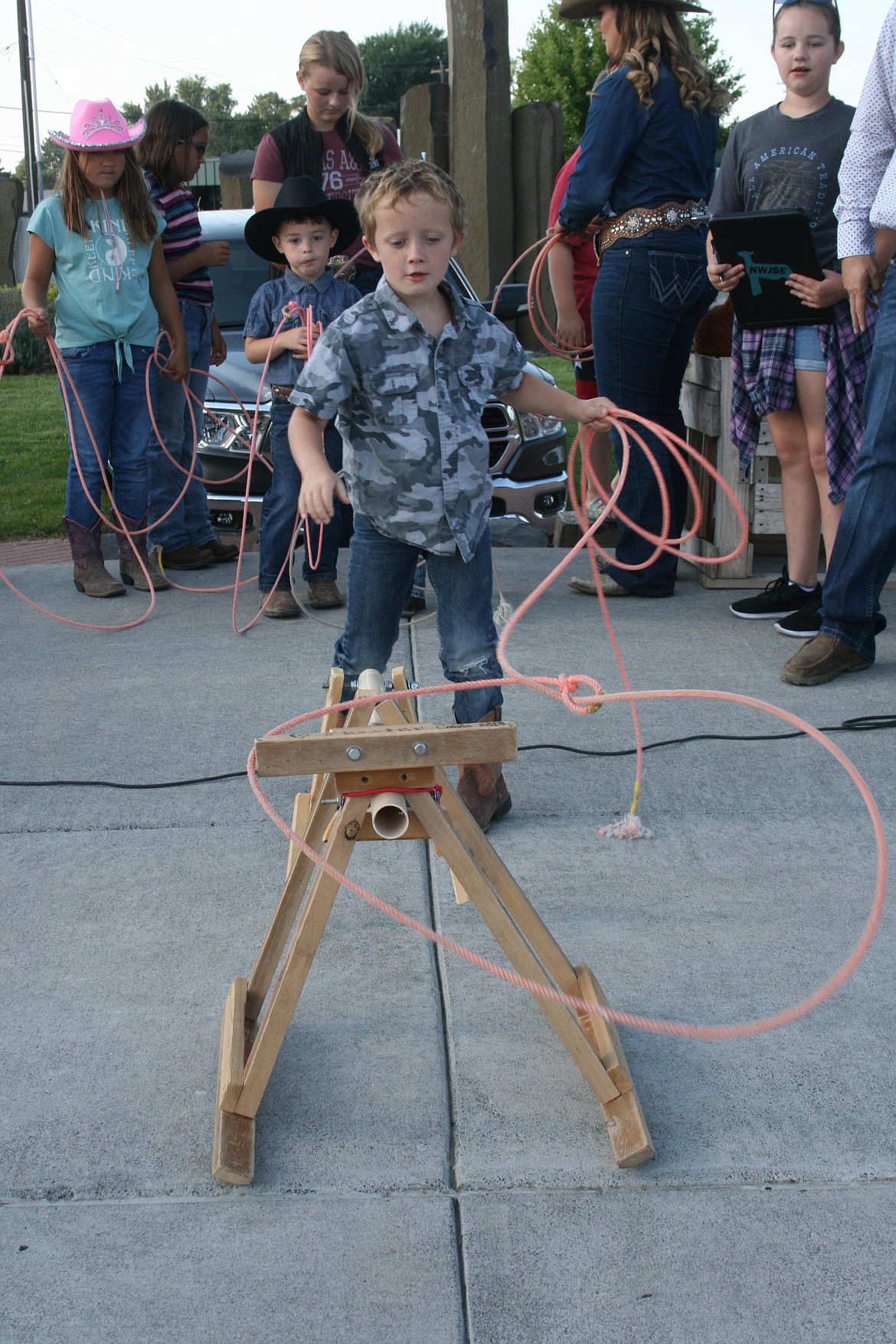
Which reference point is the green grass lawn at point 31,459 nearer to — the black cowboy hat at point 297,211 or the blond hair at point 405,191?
the black cowboy hat at point 297,211

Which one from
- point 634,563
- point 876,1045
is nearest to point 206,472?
point 634,563

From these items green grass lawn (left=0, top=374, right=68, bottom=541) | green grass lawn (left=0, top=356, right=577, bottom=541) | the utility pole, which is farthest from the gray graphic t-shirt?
the utility pole

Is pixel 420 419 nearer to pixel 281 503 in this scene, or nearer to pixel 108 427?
pixel 281 503

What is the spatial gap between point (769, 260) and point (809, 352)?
1.27 ft

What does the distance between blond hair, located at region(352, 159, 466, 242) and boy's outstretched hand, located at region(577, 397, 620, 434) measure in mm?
541

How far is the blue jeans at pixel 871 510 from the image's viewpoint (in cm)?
407

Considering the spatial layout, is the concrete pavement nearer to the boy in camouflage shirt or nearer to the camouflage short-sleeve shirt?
the boy in camouflage shirt

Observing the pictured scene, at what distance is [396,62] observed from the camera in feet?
274

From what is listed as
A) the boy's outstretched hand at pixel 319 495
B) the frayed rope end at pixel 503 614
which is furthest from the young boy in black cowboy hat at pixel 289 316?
the boy's outstretched hand at pixel 319 495

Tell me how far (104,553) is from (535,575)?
8.79ft

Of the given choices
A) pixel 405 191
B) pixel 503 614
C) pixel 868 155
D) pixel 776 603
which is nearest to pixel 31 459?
pixel 503 614

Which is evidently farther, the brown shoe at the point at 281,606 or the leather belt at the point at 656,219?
the brown shoe at the point at 281,606

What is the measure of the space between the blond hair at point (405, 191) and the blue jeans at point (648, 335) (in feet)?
6.68

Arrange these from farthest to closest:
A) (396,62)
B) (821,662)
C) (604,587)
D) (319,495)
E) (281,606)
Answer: (396,62)
(604,587)
(281,606)
(821,662)
(319,495)
